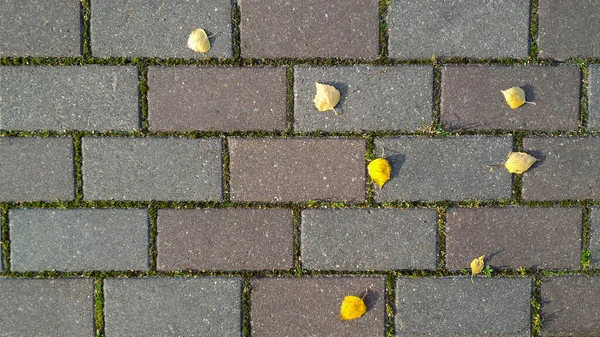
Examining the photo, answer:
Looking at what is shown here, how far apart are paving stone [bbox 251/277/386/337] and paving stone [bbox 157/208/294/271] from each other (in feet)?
0.47

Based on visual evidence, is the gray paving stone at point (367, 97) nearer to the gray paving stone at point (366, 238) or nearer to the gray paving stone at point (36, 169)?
the gray paving stone at point (366, 238)

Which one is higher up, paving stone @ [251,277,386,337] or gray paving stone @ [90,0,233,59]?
gray paving stone @ [90,0,233,59]

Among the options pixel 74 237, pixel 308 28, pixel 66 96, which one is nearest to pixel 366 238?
pixel 308 28

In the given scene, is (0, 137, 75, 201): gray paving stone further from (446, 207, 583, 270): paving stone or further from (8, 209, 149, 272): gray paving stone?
(446, 207, 583, 270): paving stone

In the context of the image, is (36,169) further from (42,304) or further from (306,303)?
(306,303)

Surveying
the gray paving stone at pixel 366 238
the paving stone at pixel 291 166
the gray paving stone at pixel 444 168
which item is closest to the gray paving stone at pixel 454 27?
the gray paving stone at pixel 444 168

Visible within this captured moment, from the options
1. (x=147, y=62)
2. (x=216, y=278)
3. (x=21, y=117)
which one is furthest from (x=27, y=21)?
(x=216, y=278)

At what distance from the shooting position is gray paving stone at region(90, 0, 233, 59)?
2.03 m

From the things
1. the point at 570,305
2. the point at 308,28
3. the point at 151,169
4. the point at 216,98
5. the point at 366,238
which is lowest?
the point at 570,305

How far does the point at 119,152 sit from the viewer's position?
6.72ft

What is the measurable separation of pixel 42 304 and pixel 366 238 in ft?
5.10

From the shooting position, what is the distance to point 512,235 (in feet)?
6.92

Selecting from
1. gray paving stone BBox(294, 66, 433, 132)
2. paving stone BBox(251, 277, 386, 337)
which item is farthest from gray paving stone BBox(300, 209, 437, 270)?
gray paving stone BBox(294, 66, 433, 132)

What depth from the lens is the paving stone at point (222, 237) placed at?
2072 mm
